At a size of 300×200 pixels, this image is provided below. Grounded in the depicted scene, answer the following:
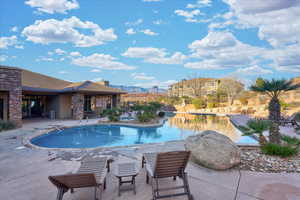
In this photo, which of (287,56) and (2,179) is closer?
(2,179)

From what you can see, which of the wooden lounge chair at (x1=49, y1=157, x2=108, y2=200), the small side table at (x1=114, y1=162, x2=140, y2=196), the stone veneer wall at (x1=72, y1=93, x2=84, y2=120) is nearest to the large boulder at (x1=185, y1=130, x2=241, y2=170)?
the small side table at (x1=114, y1=162, x2=140, y2=196)

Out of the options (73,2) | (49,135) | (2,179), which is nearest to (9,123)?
(49,135)

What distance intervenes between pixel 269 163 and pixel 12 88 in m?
13.1

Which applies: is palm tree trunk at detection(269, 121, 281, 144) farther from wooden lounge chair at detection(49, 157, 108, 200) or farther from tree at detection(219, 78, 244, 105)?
tree at detection(219, 78, 244, 105)

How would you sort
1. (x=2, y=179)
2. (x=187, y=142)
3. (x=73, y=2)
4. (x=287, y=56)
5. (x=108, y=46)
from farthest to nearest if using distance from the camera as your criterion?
(x=287, y=56) < (x=108, y=46) < (x=73, y=2) < (x=187, y=142) < (x=2, y=179)

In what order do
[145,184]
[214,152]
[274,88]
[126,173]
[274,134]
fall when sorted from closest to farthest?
[126,173] < [145,184] < [214,152] < [274,134] < [274,88]

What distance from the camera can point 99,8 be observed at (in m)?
12.7

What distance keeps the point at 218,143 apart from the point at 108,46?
19.5 metres

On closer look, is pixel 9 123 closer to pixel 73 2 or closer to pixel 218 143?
pixel 73 2

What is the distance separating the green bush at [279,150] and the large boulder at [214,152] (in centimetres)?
147

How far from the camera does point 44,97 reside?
16.8 meters

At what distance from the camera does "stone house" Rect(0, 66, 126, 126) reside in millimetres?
9969

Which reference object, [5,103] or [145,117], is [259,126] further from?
[5,103]

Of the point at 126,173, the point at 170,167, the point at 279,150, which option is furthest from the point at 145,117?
the point at 170,167
